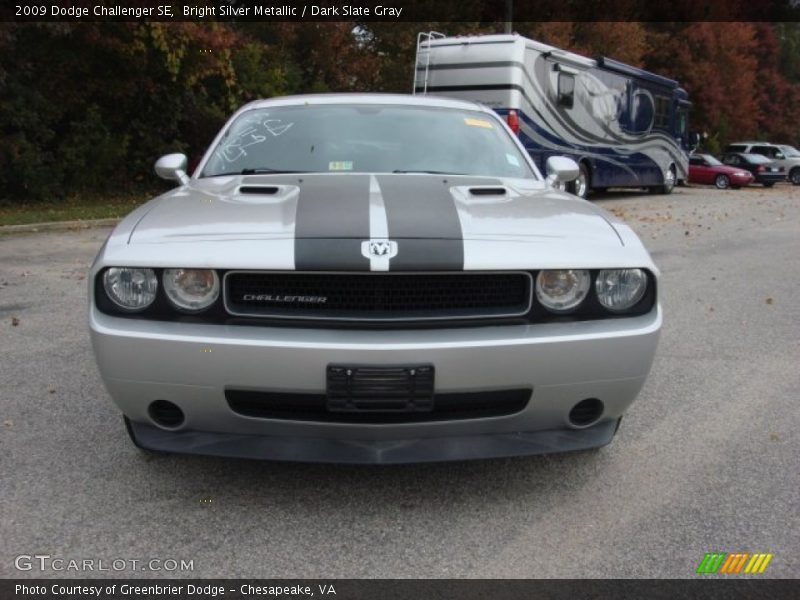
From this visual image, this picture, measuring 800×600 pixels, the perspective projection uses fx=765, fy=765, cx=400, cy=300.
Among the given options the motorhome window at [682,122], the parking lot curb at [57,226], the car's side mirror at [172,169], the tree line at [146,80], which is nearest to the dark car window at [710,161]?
the tree line at [146,80]

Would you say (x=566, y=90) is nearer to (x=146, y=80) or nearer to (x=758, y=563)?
(x=146, y=80)

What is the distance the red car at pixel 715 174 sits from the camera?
97.1 feet

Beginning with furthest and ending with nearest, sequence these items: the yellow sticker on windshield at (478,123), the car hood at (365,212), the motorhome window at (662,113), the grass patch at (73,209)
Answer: the motorhome window at (662,113), the grass patch at (73,209), the yellow sticker on windshield at (478,123), the car hood at (365,212)

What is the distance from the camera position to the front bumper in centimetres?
252

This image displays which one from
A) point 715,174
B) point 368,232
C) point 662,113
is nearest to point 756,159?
point 715,174

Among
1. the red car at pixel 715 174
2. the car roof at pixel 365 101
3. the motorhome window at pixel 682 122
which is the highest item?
the car roof at pixel 365 101

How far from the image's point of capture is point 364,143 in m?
3.97

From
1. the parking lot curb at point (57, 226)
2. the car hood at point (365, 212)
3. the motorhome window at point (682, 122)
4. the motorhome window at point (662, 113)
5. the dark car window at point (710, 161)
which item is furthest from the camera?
the dark car window at point (710, 161)

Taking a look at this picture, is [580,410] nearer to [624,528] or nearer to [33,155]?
[624,528]

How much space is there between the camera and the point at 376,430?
8.56ft

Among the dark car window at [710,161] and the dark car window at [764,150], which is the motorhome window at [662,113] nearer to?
the dark car window at [710,161]

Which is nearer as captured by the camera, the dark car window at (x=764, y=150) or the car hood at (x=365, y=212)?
the car hood at (x=365, y=212)

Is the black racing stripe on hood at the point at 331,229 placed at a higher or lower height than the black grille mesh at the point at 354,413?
higher

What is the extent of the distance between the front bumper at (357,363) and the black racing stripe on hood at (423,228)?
241mm
